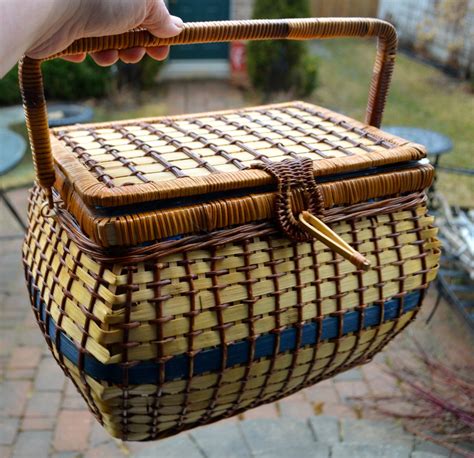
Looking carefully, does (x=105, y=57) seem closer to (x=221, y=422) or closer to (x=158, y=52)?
(x=158, y=52)

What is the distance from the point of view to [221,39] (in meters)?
0.86

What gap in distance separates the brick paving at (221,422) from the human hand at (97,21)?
4.56 feet

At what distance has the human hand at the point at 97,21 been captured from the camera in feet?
2.30

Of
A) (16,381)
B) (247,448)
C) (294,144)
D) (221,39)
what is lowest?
(16,381)

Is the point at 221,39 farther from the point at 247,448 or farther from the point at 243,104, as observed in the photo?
the point at 243,104

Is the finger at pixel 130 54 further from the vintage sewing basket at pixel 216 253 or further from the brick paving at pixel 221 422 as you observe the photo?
the brick paving at pixel 221 422

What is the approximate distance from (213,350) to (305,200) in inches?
10.1

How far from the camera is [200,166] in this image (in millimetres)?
853

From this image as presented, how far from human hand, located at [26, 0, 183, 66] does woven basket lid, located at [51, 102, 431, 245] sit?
18cm

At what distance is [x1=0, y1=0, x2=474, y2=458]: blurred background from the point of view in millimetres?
2166

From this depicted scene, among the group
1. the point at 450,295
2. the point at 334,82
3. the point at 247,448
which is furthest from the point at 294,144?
the point at 334,82

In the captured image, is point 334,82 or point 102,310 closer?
point 102,310

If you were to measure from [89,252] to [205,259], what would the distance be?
16 cm

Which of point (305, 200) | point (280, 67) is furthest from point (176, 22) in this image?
point (280, 67)
